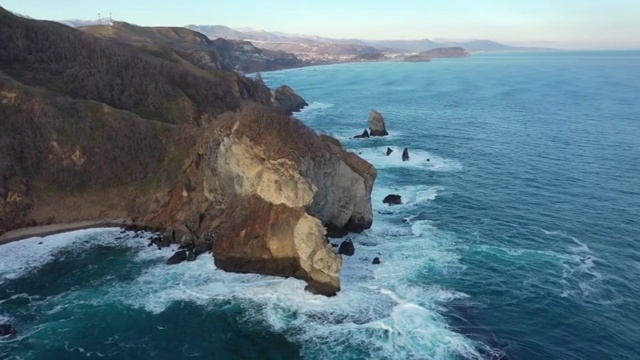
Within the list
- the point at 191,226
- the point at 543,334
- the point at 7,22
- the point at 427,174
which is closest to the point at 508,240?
the point at 543,334

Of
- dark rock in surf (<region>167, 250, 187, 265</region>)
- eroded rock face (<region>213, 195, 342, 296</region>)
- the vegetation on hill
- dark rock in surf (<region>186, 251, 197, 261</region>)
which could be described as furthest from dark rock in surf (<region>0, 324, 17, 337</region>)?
the vegetation on hill

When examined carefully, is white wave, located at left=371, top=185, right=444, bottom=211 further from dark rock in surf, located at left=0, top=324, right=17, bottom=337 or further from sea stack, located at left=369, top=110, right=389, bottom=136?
dark rock in surf, located at left=0, top=324, right=17, bottom=337

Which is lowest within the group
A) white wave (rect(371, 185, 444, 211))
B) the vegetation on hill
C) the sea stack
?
white wave (rect(371, 185, 444, 211))

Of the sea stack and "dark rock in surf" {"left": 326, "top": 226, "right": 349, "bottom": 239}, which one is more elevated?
the sea stack

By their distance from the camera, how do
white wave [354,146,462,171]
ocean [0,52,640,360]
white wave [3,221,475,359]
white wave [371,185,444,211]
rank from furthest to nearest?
white wave [354,146,462,171] < white wave [371,185,444,211] < white wave [3,221,475,359] < ocean [0,52,640,360]

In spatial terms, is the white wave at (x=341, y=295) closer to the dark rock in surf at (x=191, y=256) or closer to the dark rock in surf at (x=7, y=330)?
the dark rock in surf at (x=191, y=256)

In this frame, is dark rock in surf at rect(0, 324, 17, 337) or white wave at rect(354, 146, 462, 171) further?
white wave at rect(354, 146, 462, 171)

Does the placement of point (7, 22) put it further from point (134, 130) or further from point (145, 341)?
point (145, 341)
